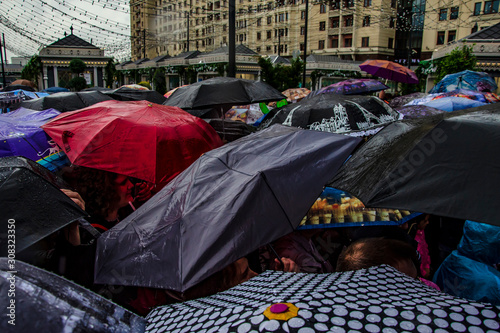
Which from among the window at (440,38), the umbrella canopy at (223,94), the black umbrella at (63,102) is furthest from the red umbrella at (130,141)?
the window at (440,38)


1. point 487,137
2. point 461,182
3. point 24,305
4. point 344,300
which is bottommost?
point 344,300

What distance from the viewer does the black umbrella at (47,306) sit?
1.16m

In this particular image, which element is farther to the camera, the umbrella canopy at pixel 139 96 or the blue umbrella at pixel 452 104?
the umbrella canopy at pixel 139 96

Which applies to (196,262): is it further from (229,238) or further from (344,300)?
(344,300)

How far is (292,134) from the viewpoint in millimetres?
2957

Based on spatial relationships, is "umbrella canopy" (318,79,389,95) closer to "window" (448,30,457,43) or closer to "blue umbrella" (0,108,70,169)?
"blue umbrella" (0,108,70,169)

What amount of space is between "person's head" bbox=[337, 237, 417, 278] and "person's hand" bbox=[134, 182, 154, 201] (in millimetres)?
2477

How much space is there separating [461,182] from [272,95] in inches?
176

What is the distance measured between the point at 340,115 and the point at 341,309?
3634mm

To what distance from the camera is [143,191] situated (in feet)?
13.6

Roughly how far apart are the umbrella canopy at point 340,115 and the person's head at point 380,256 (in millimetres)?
2457

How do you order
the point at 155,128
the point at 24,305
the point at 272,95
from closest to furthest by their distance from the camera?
the point at 24,305 < the point at 155,128 < the point at 272,95

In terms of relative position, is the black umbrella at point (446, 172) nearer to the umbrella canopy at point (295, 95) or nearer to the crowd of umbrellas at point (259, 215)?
the crowd of umbrellas at point (259, 215)

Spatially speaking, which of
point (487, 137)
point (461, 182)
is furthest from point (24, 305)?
point (487, 137)
